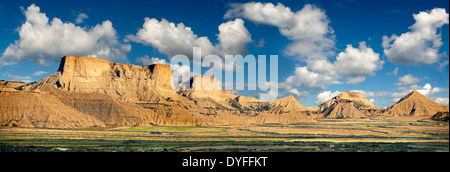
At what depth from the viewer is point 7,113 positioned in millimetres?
112062

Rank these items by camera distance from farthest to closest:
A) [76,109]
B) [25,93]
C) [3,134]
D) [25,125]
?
[76,109] → [25,93] → [25,125] → [3,134]
